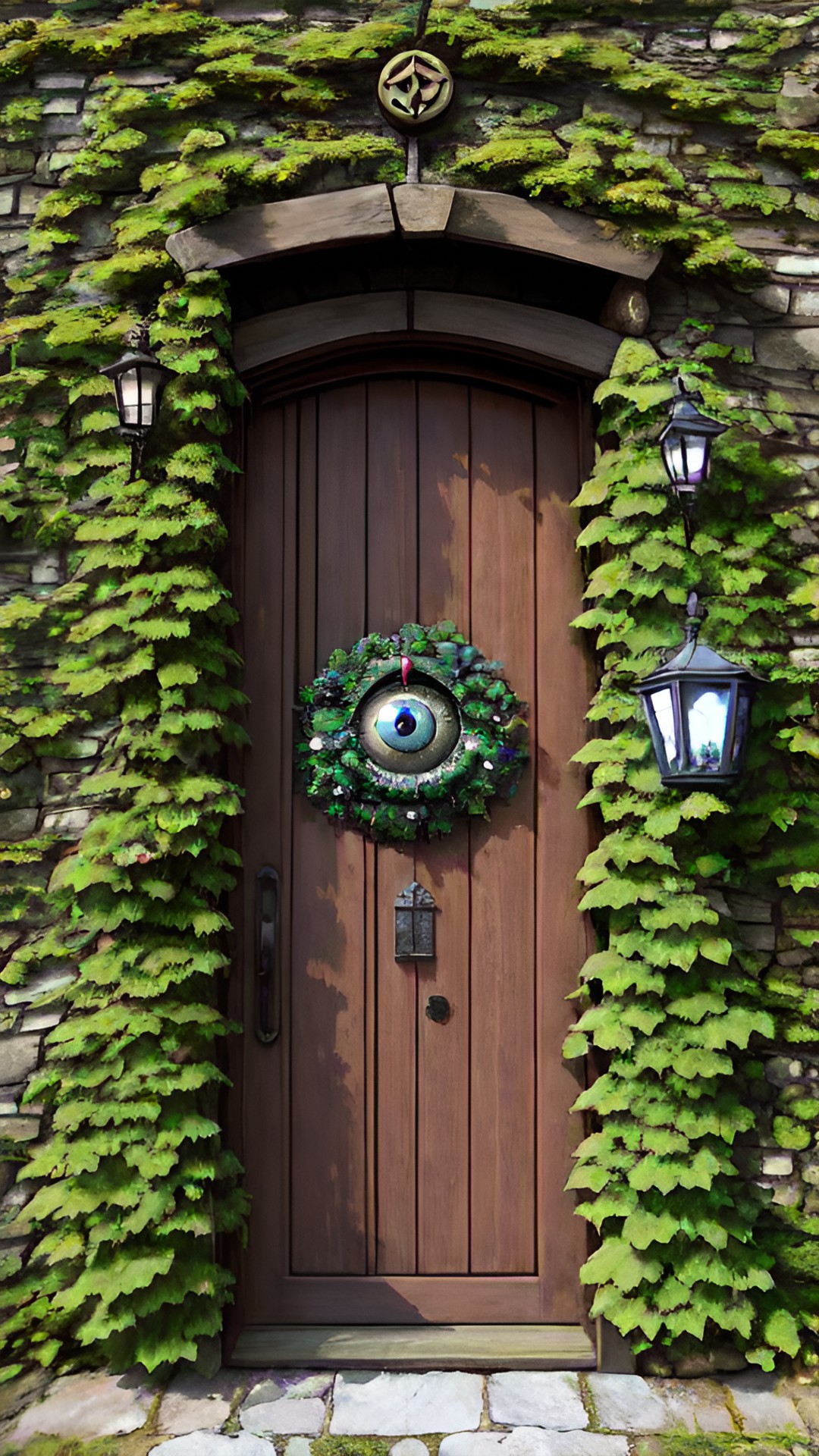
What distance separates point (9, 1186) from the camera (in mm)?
2803

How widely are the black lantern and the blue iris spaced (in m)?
0.68

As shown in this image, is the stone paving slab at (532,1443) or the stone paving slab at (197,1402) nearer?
the stone paving slab at (532,1443)

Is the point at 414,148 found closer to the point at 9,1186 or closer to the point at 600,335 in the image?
the point at 600,335

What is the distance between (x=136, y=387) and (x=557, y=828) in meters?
1.71

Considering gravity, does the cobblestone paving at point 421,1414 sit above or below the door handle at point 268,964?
below

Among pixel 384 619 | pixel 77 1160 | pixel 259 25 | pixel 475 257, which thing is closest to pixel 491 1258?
pixel 77 1160

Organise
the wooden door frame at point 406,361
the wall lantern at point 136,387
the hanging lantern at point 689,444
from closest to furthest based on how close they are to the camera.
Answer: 1. the hanging lantern at point 689,444
2. the wall lantern at point 136,387
3. the wooden door frame at point 406,361

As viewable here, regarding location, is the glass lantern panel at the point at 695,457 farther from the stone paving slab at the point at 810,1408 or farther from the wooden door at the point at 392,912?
the stone paving slab at the point at 810,1408

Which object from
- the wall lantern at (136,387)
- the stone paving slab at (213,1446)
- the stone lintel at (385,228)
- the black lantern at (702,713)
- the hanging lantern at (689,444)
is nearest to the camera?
the stone paving slab at (213,1446)

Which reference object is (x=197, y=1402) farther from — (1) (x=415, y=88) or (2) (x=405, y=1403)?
(1) (x=415, y=88)

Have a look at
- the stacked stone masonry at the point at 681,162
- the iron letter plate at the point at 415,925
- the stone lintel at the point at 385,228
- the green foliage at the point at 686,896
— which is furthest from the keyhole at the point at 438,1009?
the stone lintel at the point at 385,228

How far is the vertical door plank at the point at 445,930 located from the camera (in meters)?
3.00

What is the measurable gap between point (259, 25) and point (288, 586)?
161 cm

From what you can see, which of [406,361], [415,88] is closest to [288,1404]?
[406,361]
